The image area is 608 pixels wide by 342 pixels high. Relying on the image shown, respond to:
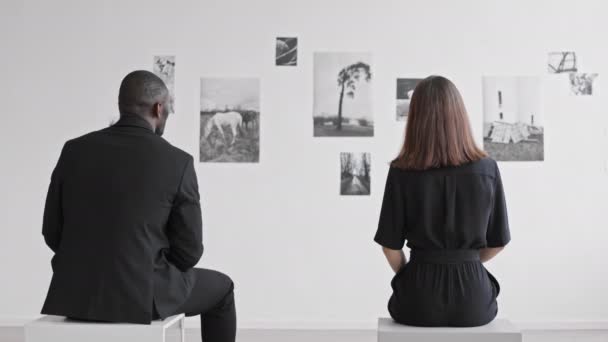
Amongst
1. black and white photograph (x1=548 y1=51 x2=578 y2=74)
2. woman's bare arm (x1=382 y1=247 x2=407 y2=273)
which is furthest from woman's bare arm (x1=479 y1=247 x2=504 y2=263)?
black and white photograph (x1=548 y1=51 x2=578 y2=74)

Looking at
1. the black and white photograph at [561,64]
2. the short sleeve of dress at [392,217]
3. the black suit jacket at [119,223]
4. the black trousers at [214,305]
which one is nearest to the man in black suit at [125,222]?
the black suit jacket at [119,223]

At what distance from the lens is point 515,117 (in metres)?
4.54

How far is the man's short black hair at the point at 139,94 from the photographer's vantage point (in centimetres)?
244

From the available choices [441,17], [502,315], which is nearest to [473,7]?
[441,17]

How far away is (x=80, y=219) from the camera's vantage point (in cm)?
229

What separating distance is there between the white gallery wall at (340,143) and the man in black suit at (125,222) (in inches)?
83.2

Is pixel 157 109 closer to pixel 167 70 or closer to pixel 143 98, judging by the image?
pixel 143 98

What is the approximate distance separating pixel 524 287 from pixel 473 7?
1.70 metres

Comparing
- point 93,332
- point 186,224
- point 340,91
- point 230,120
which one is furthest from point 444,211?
point 230,120

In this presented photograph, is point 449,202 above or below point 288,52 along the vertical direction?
below

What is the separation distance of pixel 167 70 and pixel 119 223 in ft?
8.08

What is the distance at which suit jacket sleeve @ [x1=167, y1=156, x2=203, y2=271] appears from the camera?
236cm

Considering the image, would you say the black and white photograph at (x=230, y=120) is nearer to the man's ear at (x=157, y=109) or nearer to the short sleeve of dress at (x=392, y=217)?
the man's ear at (x=157, y=109)

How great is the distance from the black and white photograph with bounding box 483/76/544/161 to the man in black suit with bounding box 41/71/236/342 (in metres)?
2.61
